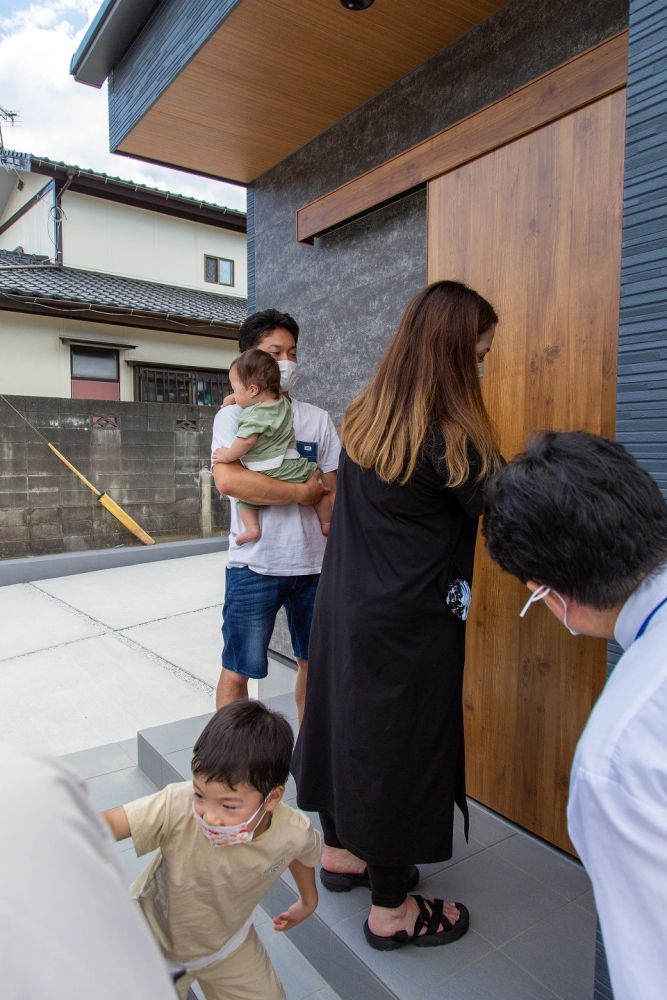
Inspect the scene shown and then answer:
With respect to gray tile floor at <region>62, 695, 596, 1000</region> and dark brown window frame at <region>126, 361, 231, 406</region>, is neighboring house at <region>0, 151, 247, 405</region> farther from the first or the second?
gray tile floor at <region>62, 695, 596, 1000</region>

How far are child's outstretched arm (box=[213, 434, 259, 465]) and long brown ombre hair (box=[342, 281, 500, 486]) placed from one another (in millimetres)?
694

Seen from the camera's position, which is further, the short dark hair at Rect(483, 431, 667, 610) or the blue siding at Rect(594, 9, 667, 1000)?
the blue siding at Rect(594, 9, 667, 1000)

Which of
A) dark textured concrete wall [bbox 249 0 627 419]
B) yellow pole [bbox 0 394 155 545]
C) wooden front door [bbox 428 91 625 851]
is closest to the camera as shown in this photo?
wooden front door [bbox 428 91 625 851]

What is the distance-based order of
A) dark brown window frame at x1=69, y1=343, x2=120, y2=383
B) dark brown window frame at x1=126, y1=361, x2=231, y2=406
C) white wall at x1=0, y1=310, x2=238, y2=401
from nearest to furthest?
white wall at x1=0, y1=310, x2=238, y2=401 < dark brown window frame at x1=69, y1=343, x2=120, y2=383 < dark brown window frame at x1=126, y1=361, x2=231, y2=406

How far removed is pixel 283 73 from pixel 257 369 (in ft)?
4.66

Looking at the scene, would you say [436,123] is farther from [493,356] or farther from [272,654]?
[272,654]

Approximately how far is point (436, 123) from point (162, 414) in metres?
7.13

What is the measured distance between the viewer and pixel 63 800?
1.25 feet

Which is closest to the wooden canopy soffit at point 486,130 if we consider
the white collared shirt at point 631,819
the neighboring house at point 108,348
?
the white collared shirt at point 631,819

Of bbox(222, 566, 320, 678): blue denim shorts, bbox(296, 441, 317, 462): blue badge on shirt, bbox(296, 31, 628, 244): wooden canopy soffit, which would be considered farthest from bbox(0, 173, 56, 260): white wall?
bbox(222, 566, 320, 678): blue denim shorts

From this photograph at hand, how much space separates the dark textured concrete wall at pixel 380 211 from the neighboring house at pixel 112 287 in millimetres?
6643

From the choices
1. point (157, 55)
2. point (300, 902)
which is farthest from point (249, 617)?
point (157, 55)

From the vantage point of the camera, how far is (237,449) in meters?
2.20

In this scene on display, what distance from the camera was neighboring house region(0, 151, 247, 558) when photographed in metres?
8.27
